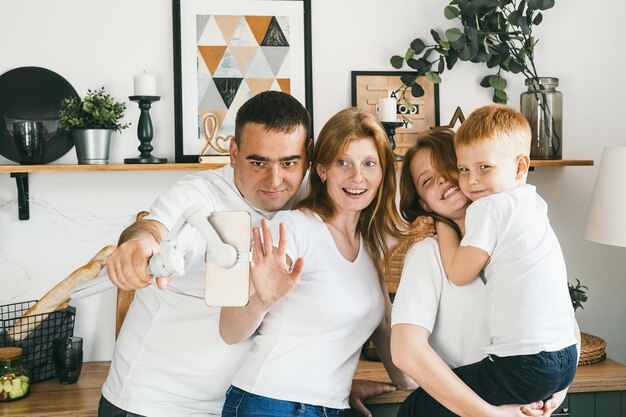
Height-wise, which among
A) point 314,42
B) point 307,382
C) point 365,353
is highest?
point 314,42

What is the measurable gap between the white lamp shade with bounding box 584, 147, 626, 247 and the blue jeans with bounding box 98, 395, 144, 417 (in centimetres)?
169

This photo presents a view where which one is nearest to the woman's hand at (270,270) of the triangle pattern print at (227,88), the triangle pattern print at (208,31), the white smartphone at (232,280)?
the white smartphone at (232,280)

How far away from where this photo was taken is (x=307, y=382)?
1703 millimetres

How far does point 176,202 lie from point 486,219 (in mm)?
719

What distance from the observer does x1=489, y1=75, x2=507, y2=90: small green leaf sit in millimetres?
2752

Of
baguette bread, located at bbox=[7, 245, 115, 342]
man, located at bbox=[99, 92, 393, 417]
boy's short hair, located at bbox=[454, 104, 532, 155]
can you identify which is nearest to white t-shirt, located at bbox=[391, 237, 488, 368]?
boy's short hair, located at bbox=[454, 104, 532, 155]

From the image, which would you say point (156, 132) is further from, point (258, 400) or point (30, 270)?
point (258, 400)

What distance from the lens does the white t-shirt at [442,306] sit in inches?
64.6

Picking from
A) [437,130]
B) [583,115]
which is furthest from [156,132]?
[583,115]

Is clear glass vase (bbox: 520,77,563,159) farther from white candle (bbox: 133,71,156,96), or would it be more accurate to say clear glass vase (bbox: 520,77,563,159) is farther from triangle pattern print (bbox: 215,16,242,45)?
white candle (bbox: 133,71,156,96)

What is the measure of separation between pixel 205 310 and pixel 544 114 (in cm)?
158

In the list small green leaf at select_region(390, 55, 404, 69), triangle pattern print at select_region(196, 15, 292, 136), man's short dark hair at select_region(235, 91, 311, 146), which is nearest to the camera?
man's short dark hair at select_region(235, 91, 311, 146)

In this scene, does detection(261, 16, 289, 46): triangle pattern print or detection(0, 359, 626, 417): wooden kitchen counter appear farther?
detection(261, 16, 289, 46): triangle pattern print

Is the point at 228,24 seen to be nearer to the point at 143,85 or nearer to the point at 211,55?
the point at 211,55
